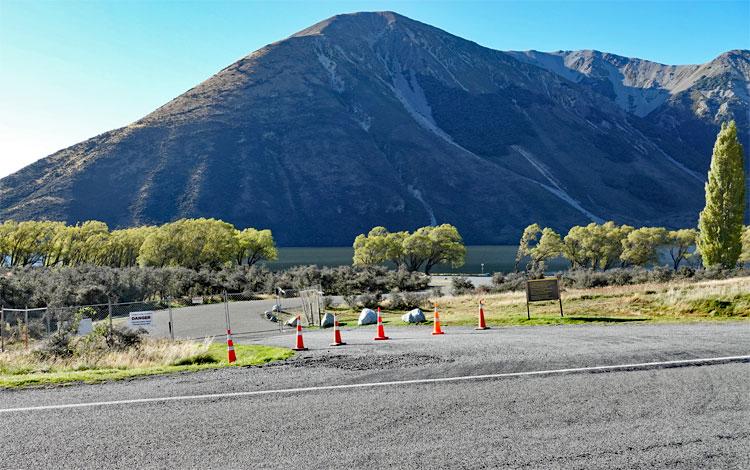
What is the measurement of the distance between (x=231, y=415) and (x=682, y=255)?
92692 mm

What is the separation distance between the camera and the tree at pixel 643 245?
79875 millimetres

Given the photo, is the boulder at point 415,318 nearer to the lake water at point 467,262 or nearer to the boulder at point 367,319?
the boulder at point 367,319

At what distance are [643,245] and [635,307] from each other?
202 feet

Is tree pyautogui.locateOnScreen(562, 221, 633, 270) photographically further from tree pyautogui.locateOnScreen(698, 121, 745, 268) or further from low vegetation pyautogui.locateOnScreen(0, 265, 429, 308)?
low vegetation pyautogui.locateOnScreen(0, 265, 429, 308)

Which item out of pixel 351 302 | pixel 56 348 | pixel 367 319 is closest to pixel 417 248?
pixel 351 302

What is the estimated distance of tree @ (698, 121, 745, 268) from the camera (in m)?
48.9

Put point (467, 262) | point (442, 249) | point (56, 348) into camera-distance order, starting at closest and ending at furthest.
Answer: point (56, 348), point (442, 249), point (467, 262)

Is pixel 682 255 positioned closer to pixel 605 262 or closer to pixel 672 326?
pixel 605 262

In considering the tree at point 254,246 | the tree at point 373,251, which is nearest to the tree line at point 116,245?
the tree at point 254,246

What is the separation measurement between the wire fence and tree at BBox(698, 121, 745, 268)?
118ft

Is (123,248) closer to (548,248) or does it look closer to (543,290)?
(548,248)

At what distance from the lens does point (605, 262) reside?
84000 mm

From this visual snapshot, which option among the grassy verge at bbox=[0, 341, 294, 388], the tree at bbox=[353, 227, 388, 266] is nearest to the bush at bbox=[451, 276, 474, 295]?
the tree at bbox=[353, 227, 388, 266]

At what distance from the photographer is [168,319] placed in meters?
32.1
